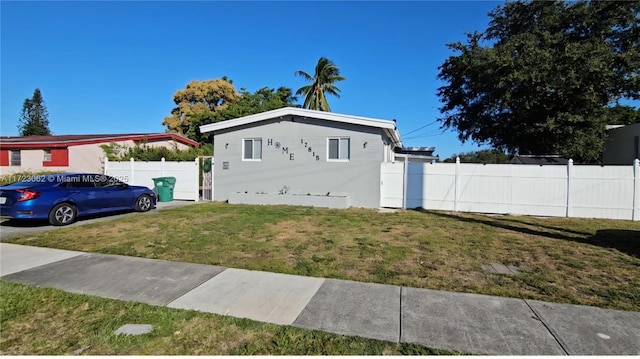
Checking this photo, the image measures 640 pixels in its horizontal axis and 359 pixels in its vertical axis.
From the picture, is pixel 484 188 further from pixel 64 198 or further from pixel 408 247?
pixel 64 198

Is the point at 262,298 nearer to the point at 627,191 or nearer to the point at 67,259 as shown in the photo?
the point at 67,259

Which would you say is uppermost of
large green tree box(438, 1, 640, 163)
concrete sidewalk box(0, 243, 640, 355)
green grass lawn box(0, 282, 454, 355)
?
large green tree box(438, 1, 640, 163)

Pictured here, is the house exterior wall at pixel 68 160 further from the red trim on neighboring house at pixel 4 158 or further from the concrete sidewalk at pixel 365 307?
the concrete sidewalk at pixel 365 307

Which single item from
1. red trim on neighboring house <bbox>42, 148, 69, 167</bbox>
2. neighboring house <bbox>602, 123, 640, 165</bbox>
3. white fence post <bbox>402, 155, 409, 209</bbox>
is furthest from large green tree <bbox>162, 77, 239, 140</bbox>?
neighboring house <bbox>602, 123, 640, 165</bbox>

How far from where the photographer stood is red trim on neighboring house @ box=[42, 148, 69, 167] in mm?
20656

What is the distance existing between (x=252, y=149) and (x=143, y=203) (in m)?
4.82

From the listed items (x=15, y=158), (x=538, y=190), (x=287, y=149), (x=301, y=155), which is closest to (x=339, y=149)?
(x=301, y=155)

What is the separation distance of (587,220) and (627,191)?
5.36ft

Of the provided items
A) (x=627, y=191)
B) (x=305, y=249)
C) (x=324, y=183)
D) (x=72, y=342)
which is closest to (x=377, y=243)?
(x=305, y=249)

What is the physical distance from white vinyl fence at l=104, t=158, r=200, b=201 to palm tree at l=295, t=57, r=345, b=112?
1581 cm

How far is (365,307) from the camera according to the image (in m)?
3.82

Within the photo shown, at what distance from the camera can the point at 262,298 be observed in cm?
405

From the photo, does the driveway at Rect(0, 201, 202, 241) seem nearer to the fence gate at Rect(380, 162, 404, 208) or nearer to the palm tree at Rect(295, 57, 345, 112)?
the fence gate at Rect(380, 162, 404, 208)

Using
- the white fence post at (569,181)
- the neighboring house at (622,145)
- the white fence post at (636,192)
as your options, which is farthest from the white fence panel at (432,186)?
the neighboring house at (622,145)
